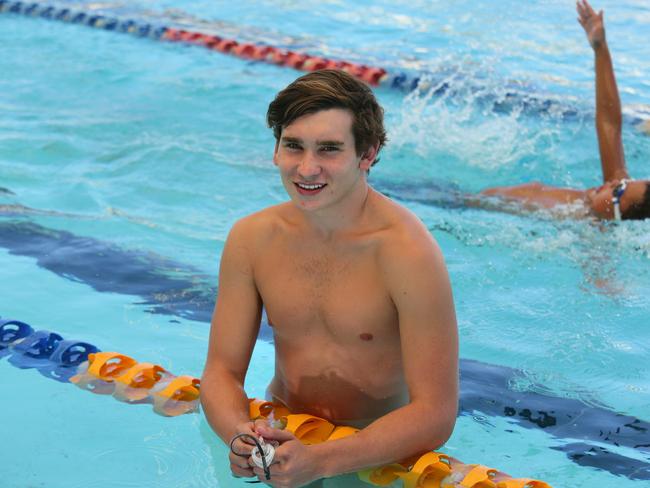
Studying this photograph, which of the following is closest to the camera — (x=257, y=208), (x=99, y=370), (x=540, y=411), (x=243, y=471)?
(x=243, y=471)

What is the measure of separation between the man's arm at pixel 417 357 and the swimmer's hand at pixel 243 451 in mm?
203

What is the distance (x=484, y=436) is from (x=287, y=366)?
106 centimetres

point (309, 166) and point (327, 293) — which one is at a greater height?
point (309, 166)

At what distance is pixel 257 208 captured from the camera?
20.9ft

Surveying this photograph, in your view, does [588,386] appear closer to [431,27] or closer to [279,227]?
[279,227]

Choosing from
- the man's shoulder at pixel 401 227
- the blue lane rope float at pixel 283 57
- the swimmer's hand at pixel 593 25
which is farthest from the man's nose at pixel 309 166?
the blue lane rope float at pixel 283 57

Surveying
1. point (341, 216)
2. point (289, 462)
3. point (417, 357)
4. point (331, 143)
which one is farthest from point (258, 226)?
Result: point (289, 462)

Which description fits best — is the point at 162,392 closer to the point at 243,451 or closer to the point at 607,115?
the point at 243,451

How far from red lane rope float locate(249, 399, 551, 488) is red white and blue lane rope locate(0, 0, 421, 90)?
252 inches

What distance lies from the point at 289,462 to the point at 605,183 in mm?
4160

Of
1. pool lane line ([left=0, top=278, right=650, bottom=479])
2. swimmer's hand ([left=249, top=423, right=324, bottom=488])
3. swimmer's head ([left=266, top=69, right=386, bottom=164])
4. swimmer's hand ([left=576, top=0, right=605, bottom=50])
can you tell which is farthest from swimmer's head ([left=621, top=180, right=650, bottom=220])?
swimmer's hand ([left=249, top=423, right=324, bottom=488])

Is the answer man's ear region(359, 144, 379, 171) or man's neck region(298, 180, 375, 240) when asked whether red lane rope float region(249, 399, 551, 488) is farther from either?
man's ear region(359, 144, 379, 171)

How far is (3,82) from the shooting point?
8.88 metres

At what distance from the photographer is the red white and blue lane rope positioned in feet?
29.9
